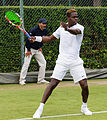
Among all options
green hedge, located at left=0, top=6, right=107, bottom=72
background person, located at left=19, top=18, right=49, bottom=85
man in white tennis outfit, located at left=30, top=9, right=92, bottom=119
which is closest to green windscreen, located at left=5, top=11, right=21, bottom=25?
man in white tennis outfit, located at left=30, top=9, right=92, bottom=119

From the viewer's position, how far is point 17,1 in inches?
465

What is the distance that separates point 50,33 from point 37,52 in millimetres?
1228

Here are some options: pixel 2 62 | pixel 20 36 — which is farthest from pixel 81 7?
pixel 2 62

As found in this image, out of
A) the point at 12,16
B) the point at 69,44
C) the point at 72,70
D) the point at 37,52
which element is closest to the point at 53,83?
the point at 72,70

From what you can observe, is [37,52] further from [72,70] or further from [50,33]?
[72,70]

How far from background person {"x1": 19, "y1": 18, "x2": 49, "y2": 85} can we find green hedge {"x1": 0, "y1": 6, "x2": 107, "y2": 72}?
646 millimetres

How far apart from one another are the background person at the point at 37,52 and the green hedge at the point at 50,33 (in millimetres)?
646

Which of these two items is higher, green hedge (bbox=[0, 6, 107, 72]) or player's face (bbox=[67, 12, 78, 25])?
player's face (bbox=[67, 12, 78, 25])

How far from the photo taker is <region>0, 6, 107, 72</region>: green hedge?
11.3 meters

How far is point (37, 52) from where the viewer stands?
1074 cm

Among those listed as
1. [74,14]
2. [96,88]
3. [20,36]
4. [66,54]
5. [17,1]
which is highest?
[74,14]

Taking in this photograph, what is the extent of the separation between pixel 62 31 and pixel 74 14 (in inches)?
13.5

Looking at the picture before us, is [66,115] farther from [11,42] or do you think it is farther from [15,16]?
[11,42]

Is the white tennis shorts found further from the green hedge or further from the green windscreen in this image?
the green hedge
